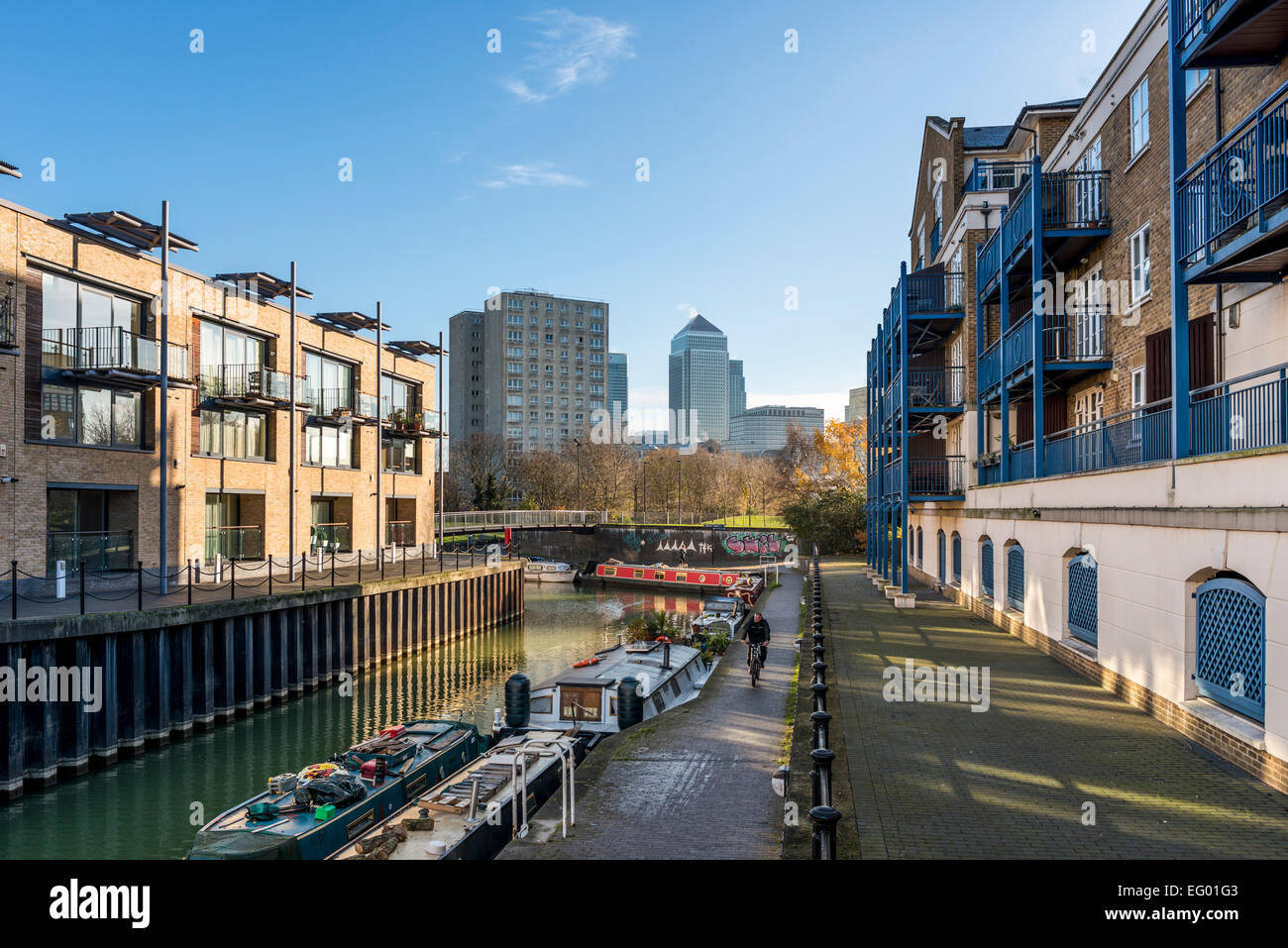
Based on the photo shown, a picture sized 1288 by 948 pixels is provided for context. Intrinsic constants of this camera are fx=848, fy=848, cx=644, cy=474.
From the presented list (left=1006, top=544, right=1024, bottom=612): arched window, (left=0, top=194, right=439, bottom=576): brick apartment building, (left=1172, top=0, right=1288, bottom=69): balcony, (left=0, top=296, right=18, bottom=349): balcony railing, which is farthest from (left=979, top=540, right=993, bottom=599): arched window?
(left=0, top=296, right=18, bottom=349): balcony railing

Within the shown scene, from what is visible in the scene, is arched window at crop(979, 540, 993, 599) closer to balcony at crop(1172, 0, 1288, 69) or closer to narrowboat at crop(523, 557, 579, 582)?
balcony at crop(1172, 0, 1288, 69)

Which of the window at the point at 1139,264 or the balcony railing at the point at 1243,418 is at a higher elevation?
the window at the point at 1139,264

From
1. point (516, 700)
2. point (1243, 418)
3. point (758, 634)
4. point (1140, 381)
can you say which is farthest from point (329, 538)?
point (1243, 418)

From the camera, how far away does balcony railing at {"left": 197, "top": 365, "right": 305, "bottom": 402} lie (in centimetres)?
3019

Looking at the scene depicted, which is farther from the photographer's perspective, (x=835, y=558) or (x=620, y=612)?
(x=835, y=558)

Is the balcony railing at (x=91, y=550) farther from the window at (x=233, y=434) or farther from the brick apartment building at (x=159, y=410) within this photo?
the window at (x=233, y=434)

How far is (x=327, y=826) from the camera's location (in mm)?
11680

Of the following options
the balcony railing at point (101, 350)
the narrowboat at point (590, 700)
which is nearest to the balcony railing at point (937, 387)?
the narrowboat at point (590, 700)

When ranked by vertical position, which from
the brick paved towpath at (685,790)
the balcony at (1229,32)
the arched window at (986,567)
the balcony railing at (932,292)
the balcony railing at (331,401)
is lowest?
the brick paved towpath at (685,790)

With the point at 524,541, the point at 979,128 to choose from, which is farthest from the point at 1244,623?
the point at 524,541

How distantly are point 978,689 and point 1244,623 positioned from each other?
16.1ft

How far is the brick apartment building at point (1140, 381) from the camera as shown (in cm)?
952

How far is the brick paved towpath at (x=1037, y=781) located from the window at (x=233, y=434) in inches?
986

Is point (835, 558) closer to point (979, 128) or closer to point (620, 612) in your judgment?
point (620, 612)
